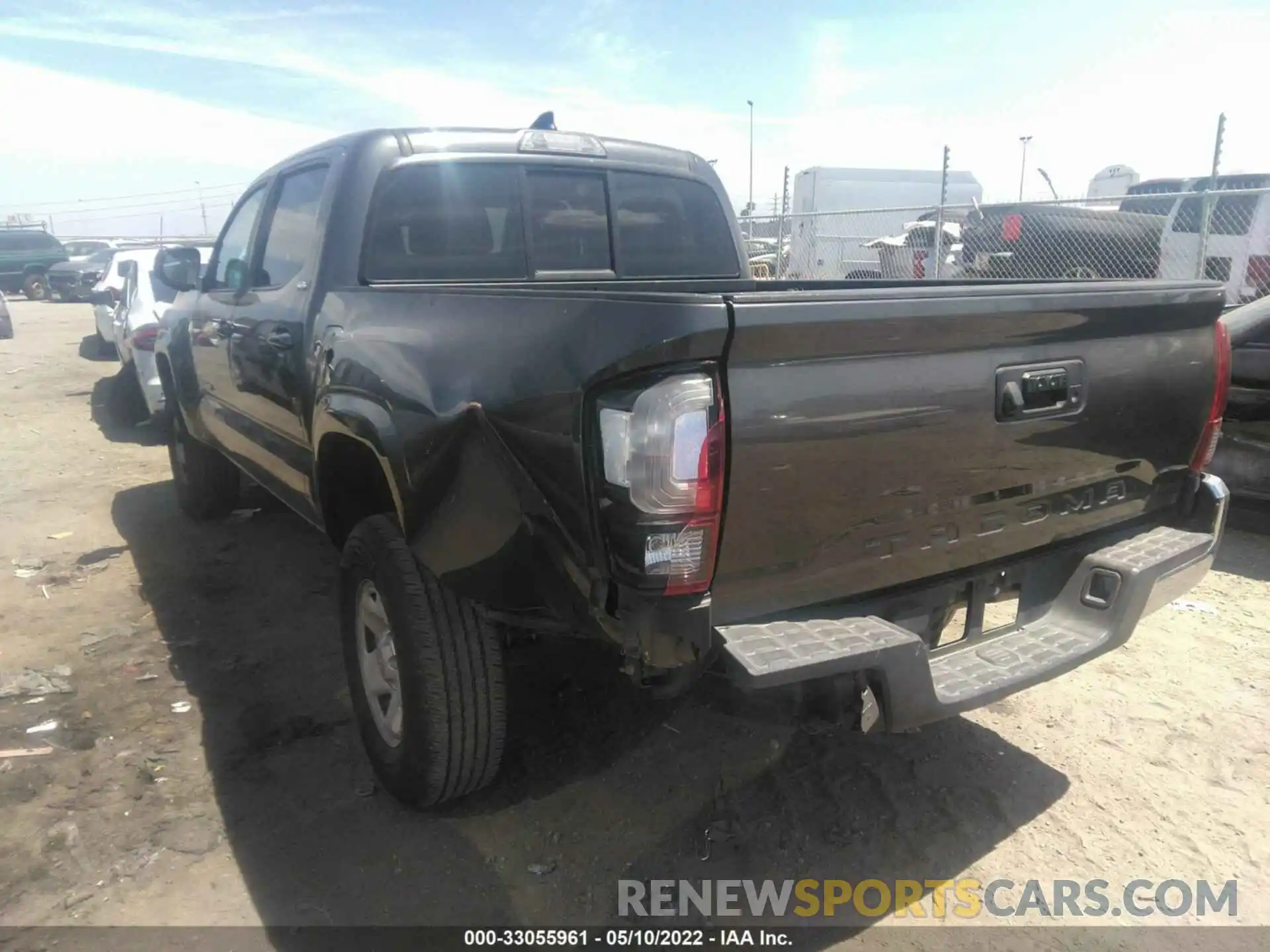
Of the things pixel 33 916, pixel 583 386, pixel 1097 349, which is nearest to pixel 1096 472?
pixel 1097 349

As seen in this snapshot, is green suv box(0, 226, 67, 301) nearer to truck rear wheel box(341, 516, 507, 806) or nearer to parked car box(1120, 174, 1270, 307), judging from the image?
parked car box(1120, 174, 1270, 307)

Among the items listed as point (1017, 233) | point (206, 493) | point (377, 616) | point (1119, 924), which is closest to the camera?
point (1119, 924)

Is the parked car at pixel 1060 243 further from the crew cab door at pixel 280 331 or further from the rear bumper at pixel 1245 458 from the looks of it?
the crew cab door at pixel 280 331

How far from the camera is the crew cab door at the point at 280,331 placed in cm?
321

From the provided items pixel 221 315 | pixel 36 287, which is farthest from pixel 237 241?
pixel 36 287

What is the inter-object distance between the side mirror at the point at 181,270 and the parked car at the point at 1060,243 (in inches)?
370

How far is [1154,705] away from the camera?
329cm

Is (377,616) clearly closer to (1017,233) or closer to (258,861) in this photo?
(258,861)

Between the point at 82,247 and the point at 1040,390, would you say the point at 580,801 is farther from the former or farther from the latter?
the point at 82,247

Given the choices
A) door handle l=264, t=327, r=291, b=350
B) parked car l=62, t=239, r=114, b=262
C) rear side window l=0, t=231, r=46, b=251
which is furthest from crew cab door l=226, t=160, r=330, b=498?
parked car l=62, t=239, r=114, b=262

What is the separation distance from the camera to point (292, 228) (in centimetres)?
359

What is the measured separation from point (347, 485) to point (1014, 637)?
2.11 meters

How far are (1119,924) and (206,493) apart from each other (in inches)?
201

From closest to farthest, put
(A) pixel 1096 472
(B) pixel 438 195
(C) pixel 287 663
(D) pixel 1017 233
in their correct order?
(A) pixel 1096 472 → (B) pixel 438 195 → (C) pixel 287 663 → (D) pixel 1017 233
